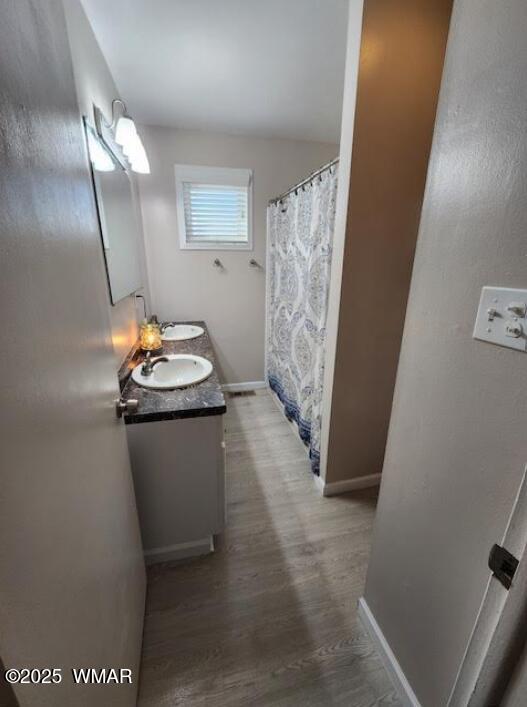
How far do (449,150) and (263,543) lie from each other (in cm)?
176

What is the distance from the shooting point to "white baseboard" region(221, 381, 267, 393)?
325 centimetres

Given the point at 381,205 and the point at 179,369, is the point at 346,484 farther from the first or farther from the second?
the point at 381,205

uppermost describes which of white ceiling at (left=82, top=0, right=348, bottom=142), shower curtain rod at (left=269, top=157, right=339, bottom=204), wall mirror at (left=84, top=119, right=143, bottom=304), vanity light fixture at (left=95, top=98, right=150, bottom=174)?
white ceiling at (left=82, top=0, right=348, bottom=142)

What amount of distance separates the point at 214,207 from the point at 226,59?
3.79 feet

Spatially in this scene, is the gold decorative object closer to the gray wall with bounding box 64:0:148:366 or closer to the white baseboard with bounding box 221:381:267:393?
the gray wall with bounding box 64:0:148:366

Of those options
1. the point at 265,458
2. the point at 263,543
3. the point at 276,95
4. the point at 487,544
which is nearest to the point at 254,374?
the point at 265,458

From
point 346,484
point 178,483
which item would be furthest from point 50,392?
point 346,484

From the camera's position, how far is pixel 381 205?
1.44 meters

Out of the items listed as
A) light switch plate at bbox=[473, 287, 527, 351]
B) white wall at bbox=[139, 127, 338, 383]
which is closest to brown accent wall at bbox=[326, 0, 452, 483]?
light switch plate at bbox=[473, 287, 527, 351]

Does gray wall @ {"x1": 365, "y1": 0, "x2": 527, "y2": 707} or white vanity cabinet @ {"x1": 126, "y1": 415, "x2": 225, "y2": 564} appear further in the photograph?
white vanity cabinet @ {"x1": 126, "y1": 415, "x2": 225, "y2": 564}

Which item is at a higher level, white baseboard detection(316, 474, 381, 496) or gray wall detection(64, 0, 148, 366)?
gray wall detection(64, 0, 148, 366)

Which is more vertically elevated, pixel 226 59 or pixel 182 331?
pixel 226 59

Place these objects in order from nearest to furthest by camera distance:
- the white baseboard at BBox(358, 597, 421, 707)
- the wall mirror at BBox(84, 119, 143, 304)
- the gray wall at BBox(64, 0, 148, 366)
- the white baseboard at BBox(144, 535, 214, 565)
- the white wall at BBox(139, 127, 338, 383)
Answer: the white baseboard at BBox(358, 597, 421, 707)
the gray wall at BBox(64, 0, 148, 366)
the wall mirror at BBox(84, 119, 143, 304)
the white baseboard at BBox(144, 535, 214, 565)
the white wall at BBox(139, 127, 338, 383)

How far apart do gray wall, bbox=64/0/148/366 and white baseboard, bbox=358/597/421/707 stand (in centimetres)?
149
